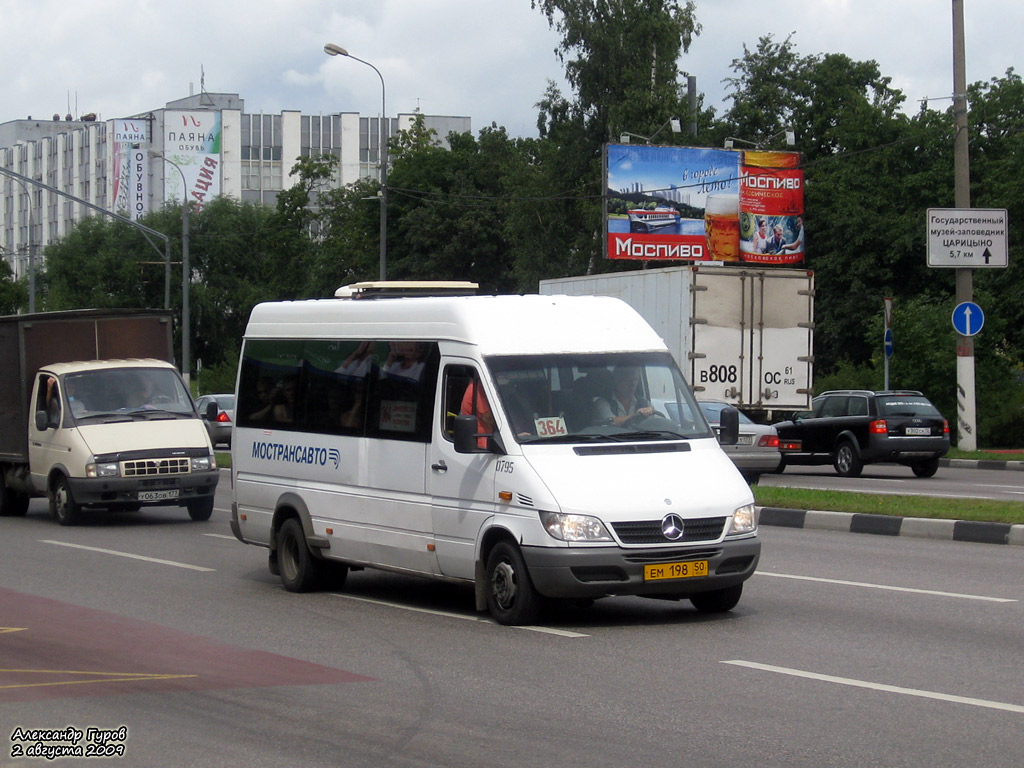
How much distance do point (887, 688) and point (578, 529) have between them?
2477 millimetres

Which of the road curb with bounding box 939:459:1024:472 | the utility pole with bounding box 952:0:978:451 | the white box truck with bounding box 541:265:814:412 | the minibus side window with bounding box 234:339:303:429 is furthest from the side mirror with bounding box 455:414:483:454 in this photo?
the utility pole with bounding box 952:0:978:451

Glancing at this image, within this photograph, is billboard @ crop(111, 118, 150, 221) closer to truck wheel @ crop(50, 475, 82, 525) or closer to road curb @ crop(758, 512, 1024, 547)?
truck wheel @ crop(50, 475, 82, 525)

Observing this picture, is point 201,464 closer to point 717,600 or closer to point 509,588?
point 509,588

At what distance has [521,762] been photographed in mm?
6348

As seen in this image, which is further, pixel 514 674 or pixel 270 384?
pixel 270 384

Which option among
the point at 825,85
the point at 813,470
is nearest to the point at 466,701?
the point at 813,470

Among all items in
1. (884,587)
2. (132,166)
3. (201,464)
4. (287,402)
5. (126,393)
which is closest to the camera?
(884,587)

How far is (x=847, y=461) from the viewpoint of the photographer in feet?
94.1

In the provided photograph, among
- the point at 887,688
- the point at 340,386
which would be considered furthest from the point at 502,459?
the point at 887,688

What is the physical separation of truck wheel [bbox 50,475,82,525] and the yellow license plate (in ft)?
39.0

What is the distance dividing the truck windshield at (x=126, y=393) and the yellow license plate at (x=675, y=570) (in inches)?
478

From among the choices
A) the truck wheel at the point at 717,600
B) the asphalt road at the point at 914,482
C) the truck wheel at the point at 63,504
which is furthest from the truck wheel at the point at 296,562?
the asphalt road at the point at 914,482

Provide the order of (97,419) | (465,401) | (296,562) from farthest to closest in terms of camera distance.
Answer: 1. (97,419)
2. (296,562)
3. (465,401)

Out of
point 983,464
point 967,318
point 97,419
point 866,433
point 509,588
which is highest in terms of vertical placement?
point 967,318
